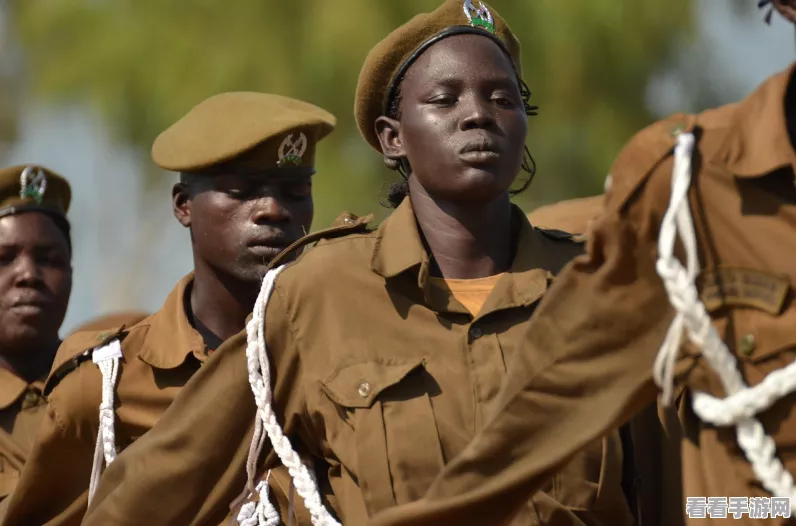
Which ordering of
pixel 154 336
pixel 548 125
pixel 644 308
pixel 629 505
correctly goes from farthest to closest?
pixel 548 125
pixel 154 336
pixel 629 505
pixel 644 308

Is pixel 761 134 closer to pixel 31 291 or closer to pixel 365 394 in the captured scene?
pixel 365 394

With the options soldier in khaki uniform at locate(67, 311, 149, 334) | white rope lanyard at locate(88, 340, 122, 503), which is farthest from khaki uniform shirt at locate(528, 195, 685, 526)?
soldier in khaki uniform at locate(67, 311, 149, 334)

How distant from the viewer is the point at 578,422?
300cm

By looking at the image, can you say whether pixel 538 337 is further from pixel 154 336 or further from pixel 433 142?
pixel 154 336

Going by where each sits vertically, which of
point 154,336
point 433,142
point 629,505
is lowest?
point 629,505

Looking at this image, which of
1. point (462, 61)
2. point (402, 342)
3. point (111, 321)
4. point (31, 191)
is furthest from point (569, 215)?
point (31, 191)

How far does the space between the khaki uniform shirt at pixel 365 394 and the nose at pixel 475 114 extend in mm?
290

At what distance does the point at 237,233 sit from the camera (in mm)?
5488

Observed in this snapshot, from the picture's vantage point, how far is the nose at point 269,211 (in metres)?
5.48

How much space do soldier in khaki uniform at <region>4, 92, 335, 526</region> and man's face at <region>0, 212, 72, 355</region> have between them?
934mm

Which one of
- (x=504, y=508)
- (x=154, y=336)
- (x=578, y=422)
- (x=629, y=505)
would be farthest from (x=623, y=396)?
(x=154, y=336)

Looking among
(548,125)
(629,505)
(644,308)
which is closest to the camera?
(644,308)

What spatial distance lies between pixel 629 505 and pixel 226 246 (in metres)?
2.02

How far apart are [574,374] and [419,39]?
4.84 ft
